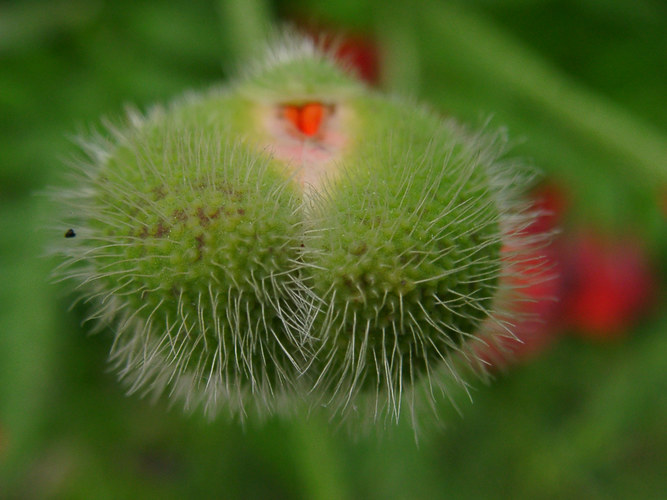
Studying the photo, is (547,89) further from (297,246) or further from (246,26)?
(297,246)

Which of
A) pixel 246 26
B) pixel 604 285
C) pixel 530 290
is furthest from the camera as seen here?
pixel 604 285

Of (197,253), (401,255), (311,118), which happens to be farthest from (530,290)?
(197,253)

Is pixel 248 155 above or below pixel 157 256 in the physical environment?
above

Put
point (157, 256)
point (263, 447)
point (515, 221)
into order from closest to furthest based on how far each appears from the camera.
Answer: point (157, 256) → point (515, 221) → point (263, 447)

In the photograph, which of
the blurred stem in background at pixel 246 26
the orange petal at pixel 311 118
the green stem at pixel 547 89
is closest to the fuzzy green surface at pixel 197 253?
the orange petal at pixel 311 118

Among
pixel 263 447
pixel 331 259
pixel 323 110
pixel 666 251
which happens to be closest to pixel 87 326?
pixel 263 447

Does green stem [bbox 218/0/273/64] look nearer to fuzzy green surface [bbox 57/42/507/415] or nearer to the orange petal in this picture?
the orange petal

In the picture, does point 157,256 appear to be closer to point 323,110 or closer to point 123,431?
point 323,110
